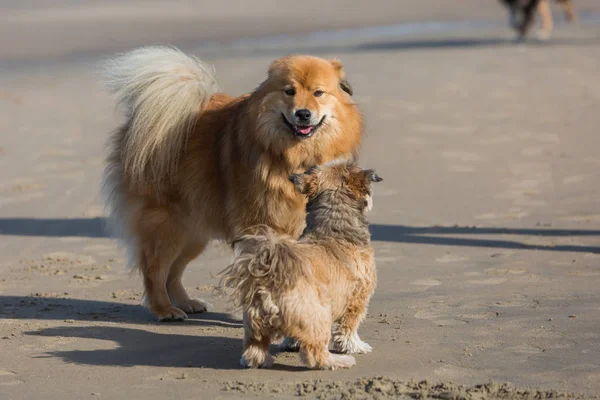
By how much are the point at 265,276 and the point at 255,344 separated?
38 cm

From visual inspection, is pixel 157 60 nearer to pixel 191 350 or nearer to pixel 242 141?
pixel 242 141

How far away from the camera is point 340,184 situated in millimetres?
4824

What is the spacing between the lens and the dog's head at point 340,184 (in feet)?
15.8

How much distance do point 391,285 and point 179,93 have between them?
179cm

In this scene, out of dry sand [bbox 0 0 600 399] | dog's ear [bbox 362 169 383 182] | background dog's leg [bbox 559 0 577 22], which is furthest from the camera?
background dog's leg [bbox 559 0 577 22]

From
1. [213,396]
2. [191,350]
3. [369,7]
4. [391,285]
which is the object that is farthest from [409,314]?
[369,7]

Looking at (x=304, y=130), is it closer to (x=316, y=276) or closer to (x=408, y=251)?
(x=316, y=276)

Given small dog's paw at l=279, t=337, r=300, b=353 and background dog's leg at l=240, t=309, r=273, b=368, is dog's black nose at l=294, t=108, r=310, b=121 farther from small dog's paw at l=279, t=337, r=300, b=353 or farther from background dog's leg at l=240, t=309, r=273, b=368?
background dog's leg at l=240, t=309, r=273, b=368

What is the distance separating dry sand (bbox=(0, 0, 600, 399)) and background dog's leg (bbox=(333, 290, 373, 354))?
95mm

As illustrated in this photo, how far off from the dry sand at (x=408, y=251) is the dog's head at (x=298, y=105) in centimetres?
106

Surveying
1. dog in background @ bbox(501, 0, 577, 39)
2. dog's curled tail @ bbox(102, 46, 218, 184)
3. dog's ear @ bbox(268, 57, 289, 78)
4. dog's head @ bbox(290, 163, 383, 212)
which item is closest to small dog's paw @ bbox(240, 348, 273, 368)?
dog's head @ bbox(290, 163, 383, 212)

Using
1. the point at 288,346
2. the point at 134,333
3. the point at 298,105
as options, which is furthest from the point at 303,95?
the point at 134,333

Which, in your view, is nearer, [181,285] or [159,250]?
[159,250]

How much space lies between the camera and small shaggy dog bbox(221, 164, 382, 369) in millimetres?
4434
